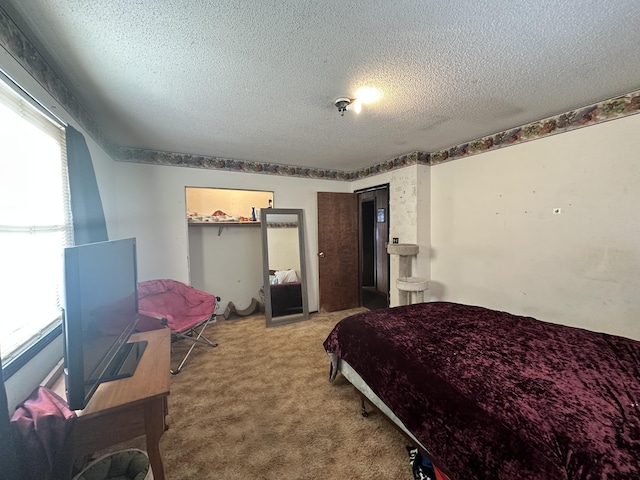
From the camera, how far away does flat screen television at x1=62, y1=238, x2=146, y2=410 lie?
0.98 m

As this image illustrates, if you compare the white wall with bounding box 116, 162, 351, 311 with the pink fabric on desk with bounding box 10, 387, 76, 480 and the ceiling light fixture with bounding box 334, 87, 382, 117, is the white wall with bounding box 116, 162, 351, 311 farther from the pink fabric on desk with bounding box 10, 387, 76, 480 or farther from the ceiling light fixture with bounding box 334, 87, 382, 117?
the pink fabric on desk with bounding box 10, 387, 76, 480

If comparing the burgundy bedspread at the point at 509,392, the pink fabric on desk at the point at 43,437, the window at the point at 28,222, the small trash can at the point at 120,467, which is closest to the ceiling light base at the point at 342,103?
the burgundy bedspread at the point at 509,392

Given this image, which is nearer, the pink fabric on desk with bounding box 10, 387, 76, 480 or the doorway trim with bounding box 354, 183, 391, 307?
the pink fabric on desk with bounding box 10, 387, 76, 480

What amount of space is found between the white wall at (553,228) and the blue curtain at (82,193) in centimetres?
375

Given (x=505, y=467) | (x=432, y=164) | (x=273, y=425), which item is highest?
(x=432, y=164)

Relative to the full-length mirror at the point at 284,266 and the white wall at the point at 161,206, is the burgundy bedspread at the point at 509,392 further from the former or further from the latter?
the white wall at the point at 161,206

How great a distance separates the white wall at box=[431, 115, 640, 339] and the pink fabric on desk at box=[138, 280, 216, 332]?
3161 mm

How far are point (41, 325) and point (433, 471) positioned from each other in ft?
7.42

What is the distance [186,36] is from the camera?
1.32m

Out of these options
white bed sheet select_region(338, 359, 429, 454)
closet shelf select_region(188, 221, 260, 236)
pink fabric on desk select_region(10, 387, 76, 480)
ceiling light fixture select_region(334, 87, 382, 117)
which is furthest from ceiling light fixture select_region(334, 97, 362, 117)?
closet shelf select_region(188, 221, 260, 236)

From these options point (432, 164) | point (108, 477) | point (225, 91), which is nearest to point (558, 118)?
point (432, 164)

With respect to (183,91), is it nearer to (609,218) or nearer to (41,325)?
(41,325)

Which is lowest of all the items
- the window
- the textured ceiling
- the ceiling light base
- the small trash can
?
the small trash can

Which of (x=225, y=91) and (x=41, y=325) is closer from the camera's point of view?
(x=41, y=325)
